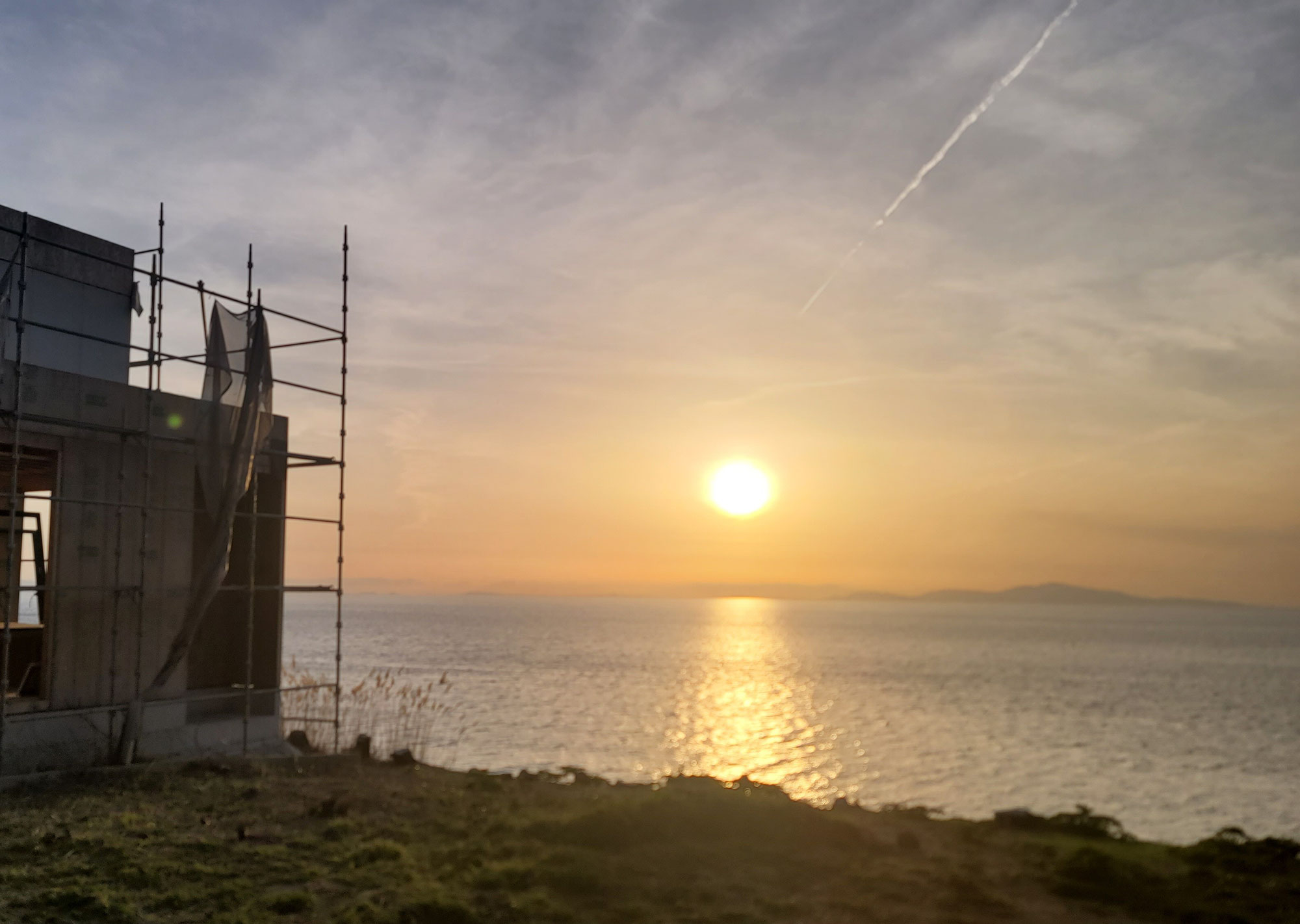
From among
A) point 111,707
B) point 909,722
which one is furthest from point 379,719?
point 909,722

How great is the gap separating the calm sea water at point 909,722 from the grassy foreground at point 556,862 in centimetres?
1440

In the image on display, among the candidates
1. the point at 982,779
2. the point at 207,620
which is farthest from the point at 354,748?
the point at 982,779

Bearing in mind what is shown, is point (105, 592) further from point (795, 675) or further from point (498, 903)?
point (795, 675)

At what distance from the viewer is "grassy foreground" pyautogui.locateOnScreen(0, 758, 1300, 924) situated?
9672 mm

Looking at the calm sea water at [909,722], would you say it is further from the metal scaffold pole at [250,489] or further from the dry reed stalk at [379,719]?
the metal scaffold pole at [250,489]

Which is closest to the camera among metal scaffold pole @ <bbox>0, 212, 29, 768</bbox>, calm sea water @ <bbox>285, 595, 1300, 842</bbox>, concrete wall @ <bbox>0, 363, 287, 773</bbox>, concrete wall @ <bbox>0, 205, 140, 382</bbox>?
metal scaffold pole @ <bbox>0, 212, 29, 768</bbox>

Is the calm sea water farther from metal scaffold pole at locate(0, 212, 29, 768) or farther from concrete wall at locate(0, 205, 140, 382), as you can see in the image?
metal scaffold pole at locate(0, 212, 29, 768)

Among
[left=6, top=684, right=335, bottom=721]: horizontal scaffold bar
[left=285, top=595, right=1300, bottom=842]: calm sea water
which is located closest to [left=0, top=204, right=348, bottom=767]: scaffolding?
[left=6, top=684, right=335, bottom=721]: horizontal scaffold bar

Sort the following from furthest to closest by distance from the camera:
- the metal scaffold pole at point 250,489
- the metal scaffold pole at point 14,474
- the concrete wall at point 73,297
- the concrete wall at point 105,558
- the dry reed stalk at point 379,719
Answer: the dry reed stalk at point 379,719 < the metal scaffold pole at point 250,489 < the concrete wall at point 73,297 < the concrete wall at point 105,558 < the metal scaffold pole at point 14,474

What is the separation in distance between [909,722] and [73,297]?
39415mm

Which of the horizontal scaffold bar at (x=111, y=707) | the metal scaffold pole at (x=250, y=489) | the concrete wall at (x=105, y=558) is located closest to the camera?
the horizontal scaffold bar at (x=111, y=707)

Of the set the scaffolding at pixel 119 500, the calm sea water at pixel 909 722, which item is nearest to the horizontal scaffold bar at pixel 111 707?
the scaffolding at pixel 119 500

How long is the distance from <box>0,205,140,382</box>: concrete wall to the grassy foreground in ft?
25.5

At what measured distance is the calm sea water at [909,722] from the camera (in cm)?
3047
